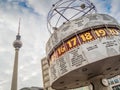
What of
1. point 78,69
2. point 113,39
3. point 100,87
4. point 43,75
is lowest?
point 100,87

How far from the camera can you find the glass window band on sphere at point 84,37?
47.9 feet

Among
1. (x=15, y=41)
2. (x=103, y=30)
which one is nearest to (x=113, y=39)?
(x=103, y=30)

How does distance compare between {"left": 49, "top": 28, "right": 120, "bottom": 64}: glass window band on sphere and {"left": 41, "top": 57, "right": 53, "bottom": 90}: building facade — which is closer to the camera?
{"left": 49, "top": 28, "right": 120, "bottom": 64}: glass window band on sphere

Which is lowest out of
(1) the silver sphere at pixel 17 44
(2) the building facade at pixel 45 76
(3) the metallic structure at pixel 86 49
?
(3) the metallic structure at pixel 86 49

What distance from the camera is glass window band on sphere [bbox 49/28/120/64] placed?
47.9 ft

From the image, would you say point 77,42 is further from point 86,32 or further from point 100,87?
point 100,87

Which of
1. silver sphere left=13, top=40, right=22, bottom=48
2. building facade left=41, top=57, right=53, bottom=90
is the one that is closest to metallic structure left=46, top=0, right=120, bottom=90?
building facade left=41, top=57, right=53, bottom=90

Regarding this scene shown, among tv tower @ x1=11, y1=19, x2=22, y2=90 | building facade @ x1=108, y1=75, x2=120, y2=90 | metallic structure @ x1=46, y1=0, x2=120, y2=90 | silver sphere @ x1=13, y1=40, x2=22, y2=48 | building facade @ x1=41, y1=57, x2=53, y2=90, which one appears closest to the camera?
metallic structure @ x1=46, y1=0, x2=120, y2=90

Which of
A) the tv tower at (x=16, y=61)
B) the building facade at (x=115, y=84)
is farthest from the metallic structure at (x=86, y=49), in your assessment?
the tv tower at (x=16, y=61)

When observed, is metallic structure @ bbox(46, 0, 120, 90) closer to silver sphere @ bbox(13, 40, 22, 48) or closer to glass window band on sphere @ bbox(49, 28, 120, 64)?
glass window band on sphere @ bbox(49, 28, 120, 64)

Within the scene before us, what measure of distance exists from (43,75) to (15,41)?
55502 millimetres

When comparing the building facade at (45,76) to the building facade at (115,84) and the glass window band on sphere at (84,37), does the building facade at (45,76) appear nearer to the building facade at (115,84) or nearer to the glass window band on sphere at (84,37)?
the building facade at (115,84)

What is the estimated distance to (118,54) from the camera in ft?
43.1

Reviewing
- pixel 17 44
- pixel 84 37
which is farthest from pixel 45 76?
pixel 84 37
